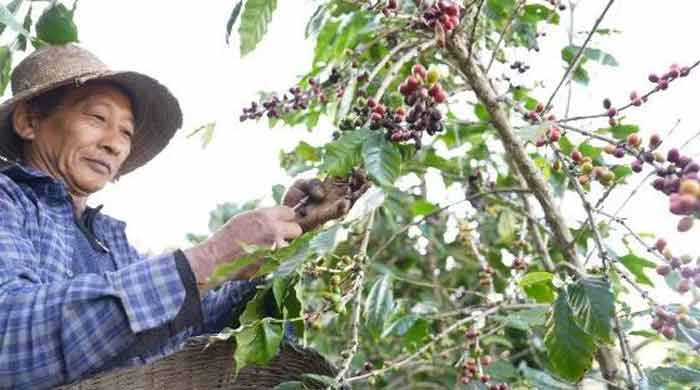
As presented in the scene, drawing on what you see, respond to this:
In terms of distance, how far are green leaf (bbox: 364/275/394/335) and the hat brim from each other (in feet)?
2.64

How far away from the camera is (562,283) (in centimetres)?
121

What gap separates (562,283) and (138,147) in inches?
56.2

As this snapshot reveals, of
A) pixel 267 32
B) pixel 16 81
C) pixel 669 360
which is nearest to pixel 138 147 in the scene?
pixel 16 81

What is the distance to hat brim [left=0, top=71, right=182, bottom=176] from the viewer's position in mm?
1863

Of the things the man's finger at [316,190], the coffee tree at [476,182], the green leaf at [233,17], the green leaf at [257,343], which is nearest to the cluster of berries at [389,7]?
the coffee tree at [476,182]

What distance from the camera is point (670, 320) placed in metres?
1.17

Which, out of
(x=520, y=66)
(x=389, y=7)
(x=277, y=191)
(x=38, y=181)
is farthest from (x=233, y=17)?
(x=277, y=191)

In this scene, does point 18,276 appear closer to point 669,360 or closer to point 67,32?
point 67,32

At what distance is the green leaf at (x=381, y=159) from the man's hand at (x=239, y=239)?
27 cm

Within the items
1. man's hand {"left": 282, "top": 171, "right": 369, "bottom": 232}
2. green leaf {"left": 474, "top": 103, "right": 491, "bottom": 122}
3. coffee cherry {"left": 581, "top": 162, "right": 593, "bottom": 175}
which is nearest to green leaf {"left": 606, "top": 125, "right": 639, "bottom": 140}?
green leaf {"left": 474, "top": 103, "right": 491, "bottom": 122}

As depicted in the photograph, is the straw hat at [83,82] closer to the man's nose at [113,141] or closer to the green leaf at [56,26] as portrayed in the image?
the man's nose at [113,141]

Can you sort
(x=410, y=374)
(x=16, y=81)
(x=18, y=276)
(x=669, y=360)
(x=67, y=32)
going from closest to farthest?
(x=18, y=276) < (x=67, y=32) < (x=16, y=81) < (x=669, y=360) < (x=410, y=374)

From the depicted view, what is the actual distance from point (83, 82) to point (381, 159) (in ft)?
3.15

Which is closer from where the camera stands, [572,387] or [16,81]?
[572,387]
